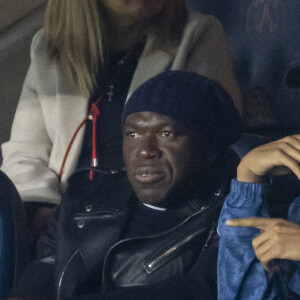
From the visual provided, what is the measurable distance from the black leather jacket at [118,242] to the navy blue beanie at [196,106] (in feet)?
0.18

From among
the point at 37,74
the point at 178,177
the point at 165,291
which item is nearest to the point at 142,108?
the point at 178,177

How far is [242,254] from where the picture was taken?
646 mm

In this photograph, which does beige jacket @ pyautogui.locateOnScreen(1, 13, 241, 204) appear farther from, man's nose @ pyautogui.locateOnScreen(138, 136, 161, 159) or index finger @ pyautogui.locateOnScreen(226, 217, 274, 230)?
index finger @ pyautogui.locateOnScreen(226, 217, 274, 230)

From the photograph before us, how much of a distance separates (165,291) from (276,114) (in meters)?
0.37

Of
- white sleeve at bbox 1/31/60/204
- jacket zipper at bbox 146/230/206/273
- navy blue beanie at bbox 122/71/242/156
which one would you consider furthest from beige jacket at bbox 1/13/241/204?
jacket zipper at bbox 146/230/206/273

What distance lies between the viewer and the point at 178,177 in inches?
30.0

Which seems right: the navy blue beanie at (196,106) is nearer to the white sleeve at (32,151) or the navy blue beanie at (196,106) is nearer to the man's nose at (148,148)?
the man's nose at (148,148)

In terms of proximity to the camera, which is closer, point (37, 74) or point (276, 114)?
point (276, 114)

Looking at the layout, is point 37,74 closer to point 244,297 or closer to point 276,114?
Result: point 276,114

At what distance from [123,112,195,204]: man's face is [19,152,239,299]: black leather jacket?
40 mm

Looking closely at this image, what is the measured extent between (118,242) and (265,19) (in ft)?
1.42

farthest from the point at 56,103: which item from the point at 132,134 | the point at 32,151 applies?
the point at 132,134

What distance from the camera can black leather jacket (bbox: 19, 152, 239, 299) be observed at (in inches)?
29.4

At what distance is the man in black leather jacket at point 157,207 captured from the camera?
75cm
